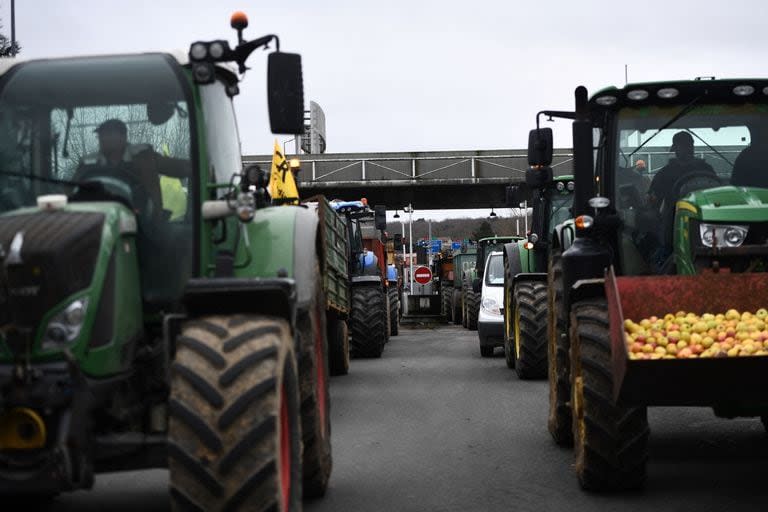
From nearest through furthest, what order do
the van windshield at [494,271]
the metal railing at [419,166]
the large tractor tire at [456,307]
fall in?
the van windshield at [494,271], the large tractor tire at [456,307], the metal railing at [419,166]

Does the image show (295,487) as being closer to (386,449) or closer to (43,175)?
(43,175)

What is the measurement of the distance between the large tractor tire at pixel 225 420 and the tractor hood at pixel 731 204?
12.9 ft

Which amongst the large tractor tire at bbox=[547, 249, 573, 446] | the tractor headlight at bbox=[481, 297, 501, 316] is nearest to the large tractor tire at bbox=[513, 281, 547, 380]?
the tractor headlight at bbox=[481, 297, 501, 316]

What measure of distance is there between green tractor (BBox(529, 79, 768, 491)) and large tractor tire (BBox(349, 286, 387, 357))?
10178mm

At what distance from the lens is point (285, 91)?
22.2ft

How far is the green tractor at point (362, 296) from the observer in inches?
840

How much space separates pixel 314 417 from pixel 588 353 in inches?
69.7

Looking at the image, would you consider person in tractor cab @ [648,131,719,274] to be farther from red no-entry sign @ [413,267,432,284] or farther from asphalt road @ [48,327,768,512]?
red no-entry sign @ [413,267,432,284]

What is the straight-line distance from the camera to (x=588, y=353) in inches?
326

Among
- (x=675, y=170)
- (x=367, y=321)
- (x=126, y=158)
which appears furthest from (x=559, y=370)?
(x=367, y=321)

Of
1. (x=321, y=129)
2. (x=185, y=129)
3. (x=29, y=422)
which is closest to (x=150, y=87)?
(x=185, y=129)

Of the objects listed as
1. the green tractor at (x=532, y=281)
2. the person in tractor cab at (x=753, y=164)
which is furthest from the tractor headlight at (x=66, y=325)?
the green tractor at (x=532, y=281)

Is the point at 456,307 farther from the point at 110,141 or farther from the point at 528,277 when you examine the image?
the point at 110,141

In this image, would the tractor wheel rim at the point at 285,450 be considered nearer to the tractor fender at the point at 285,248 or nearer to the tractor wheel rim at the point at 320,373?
the tractor fender at the point at 285,248
